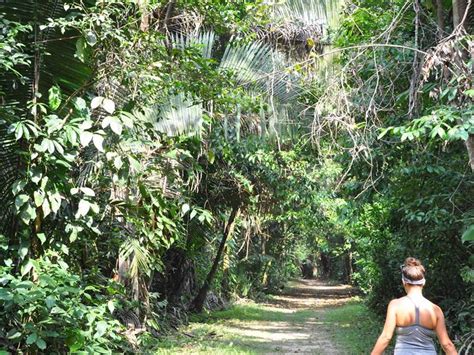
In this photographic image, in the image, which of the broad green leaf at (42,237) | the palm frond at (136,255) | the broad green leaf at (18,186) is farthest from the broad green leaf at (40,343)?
the palm frond at (136,255)

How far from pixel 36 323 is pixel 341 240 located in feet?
107

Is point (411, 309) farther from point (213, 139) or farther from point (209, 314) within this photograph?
point (209, 314)

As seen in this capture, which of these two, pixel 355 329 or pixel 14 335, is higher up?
pixel 14 335

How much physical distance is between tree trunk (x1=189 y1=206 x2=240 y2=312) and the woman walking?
32.4 feet

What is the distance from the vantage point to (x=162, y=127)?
688cm

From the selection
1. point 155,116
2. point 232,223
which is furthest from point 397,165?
point 232,223

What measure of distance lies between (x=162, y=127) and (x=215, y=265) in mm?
9427

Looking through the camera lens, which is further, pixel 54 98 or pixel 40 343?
pixel 54 98

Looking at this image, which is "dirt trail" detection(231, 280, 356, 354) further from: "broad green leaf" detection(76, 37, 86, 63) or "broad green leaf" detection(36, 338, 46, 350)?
"broad green leaf" detection(76, 37, 86, 63)

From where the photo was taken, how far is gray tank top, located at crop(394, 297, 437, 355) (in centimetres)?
418

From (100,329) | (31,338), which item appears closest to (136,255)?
(100,329)

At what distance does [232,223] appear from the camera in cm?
1542

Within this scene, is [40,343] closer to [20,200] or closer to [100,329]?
[100,329]

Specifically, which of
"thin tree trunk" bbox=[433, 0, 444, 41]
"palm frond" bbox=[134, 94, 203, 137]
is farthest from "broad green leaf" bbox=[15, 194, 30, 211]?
"thin tree trunk" bbox=[433, 0, 444, 41]
